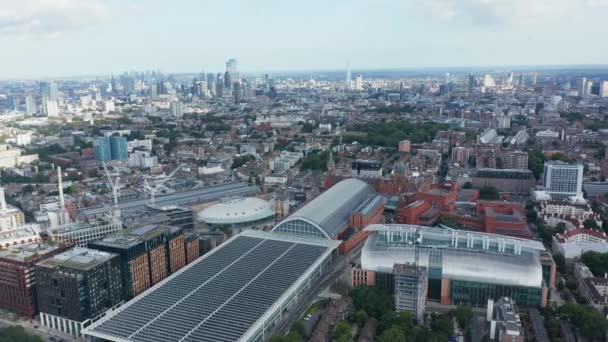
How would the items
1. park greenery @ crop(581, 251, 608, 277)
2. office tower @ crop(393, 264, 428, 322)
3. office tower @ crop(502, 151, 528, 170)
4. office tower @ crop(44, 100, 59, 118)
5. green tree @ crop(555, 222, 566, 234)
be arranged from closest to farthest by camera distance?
1. office tower @ crop(393, 264, 428, 322)
2. park greenery @ crop(581, 251, 608, 277)
3. green tree @ crop(555, 222, 566, 234)
4. office tower @ crop(502, 151, 528, 170)
5. office tower @ crop(44, 100, 59, 118)

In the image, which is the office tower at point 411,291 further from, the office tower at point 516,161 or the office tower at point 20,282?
the office tower at point 516,161

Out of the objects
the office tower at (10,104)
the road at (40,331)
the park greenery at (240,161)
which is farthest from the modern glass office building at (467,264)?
the office tower at (10,104)

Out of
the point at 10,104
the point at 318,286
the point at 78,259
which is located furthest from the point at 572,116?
the point at 10,104

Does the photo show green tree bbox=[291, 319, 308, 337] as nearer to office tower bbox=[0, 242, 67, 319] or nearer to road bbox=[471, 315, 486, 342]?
road bbox=[471, 315, 486, 342]

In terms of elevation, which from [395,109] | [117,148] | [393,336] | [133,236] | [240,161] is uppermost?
[395,109]

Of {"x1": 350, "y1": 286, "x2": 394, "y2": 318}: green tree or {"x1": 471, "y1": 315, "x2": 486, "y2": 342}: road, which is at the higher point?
{"x1": 350, "y1": 286, "x2": 394, "y2": 318}: green tree

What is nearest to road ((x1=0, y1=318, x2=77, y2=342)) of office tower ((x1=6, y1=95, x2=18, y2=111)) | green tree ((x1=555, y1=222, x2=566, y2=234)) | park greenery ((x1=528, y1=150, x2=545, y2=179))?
green tree ((x1=555, y1=222, x2=566, y2=234))

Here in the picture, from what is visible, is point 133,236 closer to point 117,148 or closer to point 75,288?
point 75,288
